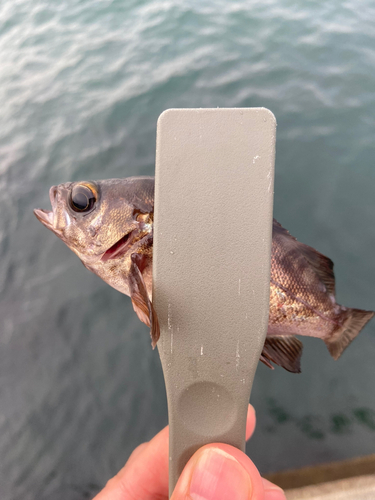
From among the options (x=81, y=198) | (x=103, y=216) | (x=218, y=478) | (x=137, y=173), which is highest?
(x=81, y=198)

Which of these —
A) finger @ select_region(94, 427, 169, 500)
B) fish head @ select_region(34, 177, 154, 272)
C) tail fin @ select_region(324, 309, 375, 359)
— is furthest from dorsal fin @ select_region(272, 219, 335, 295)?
finger @ select_region(94, 427, 169, 500)

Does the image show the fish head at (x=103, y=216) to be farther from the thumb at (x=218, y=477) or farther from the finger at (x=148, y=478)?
the finger at (x=148, y=478)

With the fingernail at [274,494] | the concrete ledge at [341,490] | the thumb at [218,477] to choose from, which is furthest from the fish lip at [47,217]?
the concrete ledge at [341,490]

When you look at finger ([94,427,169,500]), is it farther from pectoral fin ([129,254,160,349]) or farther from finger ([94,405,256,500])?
pectoral fin ([129,254,160,349])

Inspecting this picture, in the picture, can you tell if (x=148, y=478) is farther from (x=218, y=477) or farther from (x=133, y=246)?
(x=133, y=246)

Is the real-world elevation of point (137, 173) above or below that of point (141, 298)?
below

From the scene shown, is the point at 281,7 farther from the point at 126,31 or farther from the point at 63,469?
the point at 63,469

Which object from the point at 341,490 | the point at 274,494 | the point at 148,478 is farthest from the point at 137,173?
the point at 341,490
